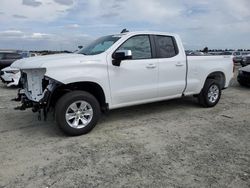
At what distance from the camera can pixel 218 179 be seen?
3.76m

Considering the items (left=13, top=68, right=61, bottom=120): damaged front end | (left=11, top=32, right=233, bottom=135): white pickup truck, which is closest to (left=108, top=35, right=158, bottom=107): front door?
(left=11, top=32, right=233, bottom=135): white pickup truck

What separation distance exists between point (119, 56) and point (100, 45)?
800mm

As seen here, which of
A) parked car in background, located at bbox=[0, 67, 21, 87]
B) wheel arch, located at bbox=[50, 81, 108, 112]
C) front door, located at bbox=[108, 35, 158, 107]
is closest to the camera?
wheel arch, located at bbox=[50, 81, 108, 112]

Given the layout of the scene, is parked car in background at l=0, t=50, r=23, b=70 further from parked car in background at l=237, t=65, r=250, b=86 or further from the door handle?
the door handle

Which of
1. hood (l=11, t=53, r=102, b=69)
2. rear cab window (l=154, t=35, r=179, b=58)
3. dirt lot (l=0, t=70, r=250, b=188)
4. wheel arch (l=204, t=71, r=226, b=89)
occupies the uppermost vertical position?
rear cab window (l=154, t=35, r=179, b=58)

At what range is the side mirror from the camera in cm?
564

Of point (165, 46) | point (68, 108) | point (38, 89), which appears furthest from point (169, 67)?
point (38, 89)

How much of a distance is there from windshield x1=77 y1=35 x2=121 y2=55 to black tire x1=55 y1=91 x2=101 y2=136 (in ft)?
3.57

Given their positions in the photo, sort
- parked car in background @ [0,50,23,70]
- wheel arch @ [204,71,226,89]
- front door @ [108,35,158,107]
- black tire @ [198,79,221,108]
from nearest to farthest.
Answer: front door @ [108,35,158,107] < black tire @ [198,79,221,108] < wheel arch @ [204,71,226,89] < parked car in background @ [0,50,23,70]

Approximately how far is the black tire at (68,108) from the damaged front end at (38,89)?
0.25 metres

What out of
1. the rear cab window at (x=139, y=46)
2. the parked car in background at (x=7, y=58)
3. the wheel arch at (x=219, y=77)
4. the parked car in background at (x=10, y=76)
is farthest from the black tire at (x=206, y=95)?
the parked car in background at (x=7, y=58)

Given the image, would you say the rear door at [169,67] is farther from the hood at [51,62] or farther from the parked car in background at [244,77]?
the parked car in background at [244,77]

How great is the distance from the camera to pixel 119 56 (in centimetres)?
573

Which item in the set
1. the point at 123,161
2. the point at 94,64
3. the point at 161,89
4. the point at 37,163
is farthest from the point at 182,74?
the point at 37,163
